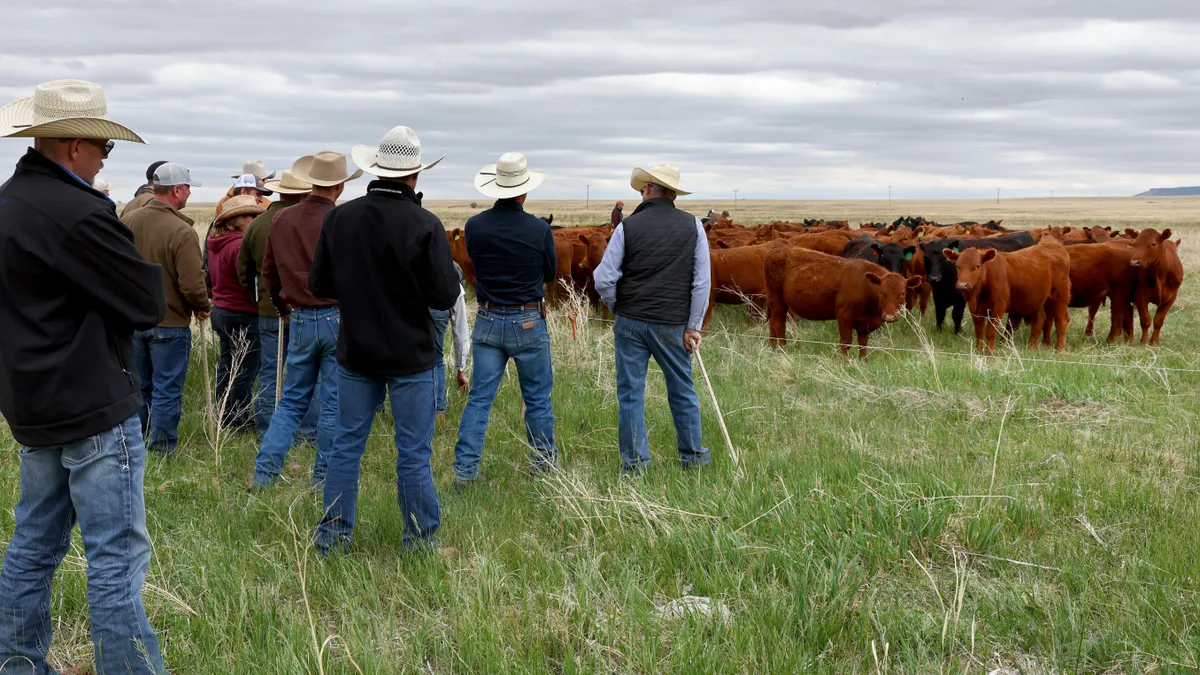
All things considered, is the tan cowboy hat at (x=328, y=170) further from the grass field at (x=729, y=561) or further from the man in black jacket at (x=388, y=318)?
the grass field at (x=729, y=561)

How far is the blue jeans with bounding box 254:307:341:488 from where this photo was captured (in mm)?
6191

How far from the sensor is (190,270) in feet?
22.6

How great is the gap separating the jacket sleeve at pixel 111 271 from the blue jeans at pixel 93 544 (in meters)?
0.42

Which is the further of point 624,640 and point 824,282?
point 824,282

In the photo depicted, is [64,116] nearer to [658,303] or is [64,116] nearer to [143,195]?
[658,303]

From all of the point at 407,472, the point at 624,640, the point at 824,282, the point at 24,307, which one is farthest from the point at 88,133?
the point at 824,282

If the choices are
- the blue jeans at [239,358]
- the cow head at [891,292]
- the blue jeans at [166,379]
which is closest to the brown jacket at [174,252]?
the blue jeans at [166,379]

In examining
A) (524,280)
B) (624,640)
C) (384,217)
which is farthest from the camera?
(524,280)

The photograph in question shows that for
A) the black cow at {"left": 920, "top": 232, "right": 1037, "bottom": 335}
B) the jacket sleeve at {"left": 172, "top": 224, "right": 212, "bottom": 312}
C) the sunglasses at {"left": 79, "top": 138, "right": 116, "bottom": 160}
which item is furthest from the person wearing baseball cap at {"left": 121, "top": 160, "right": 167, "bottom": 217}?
the black cow at {"left": 920, "top": 232, "right": 1037, "bottom": 335}

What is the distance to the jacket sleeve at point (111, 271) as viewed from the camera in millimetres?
3150

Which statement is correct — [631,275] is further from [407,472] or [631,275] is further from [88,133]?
[88,133]

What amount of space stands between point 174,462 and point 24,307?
4043 mm

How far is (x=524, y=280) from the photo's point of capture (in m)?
6.33

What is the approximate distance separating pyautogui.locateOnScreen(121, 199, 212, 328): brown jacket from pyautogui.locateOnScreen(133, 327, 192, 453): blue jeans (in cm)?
15
